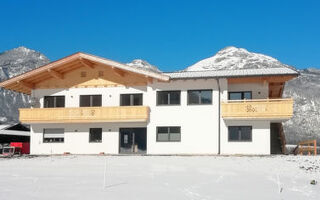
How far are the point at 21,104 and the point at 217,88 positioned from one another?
602 ft

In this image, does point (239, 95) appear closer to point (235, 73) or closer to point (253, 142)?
point (235, 73)

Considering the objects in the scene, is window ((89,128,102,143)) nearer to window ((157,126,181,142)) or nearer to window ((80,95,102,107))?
window ((80,95,102,107))

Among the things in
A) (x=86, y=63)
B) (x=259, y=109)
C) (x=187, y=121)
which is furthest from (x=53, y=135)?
(x=259, y=109)

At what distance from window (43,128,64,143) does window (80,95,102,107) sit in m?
2.91

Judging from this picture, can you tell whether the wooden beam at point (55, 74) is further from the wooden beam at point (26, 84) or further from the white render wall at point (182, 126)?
the wooden beam at point (26, 84)

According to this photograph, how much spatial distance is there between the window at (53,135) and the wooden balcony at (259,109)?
13798 mm

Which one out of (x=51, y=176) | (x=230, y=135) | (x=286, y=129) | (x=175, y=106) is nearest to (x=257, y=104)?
(x=230, y=135)

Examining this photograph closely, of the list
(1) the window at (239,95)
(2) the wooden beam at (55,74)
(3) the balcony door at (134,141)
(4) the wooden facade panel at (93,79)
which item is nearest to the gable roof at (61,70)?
(2) the wooden beam at (55,74)

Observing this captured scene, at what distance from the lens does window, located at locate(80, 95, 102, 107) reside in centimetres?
3381

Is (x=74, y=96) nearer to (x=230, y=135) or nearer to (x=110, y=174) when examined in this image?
(x=230, y=135)

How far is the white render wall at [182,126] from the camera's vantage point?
99.3 feet

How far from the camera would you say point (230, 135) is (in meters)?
30.7

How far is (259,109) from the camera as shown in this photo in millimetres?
29172

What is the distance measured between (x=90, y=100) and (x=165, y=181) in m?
18.9
